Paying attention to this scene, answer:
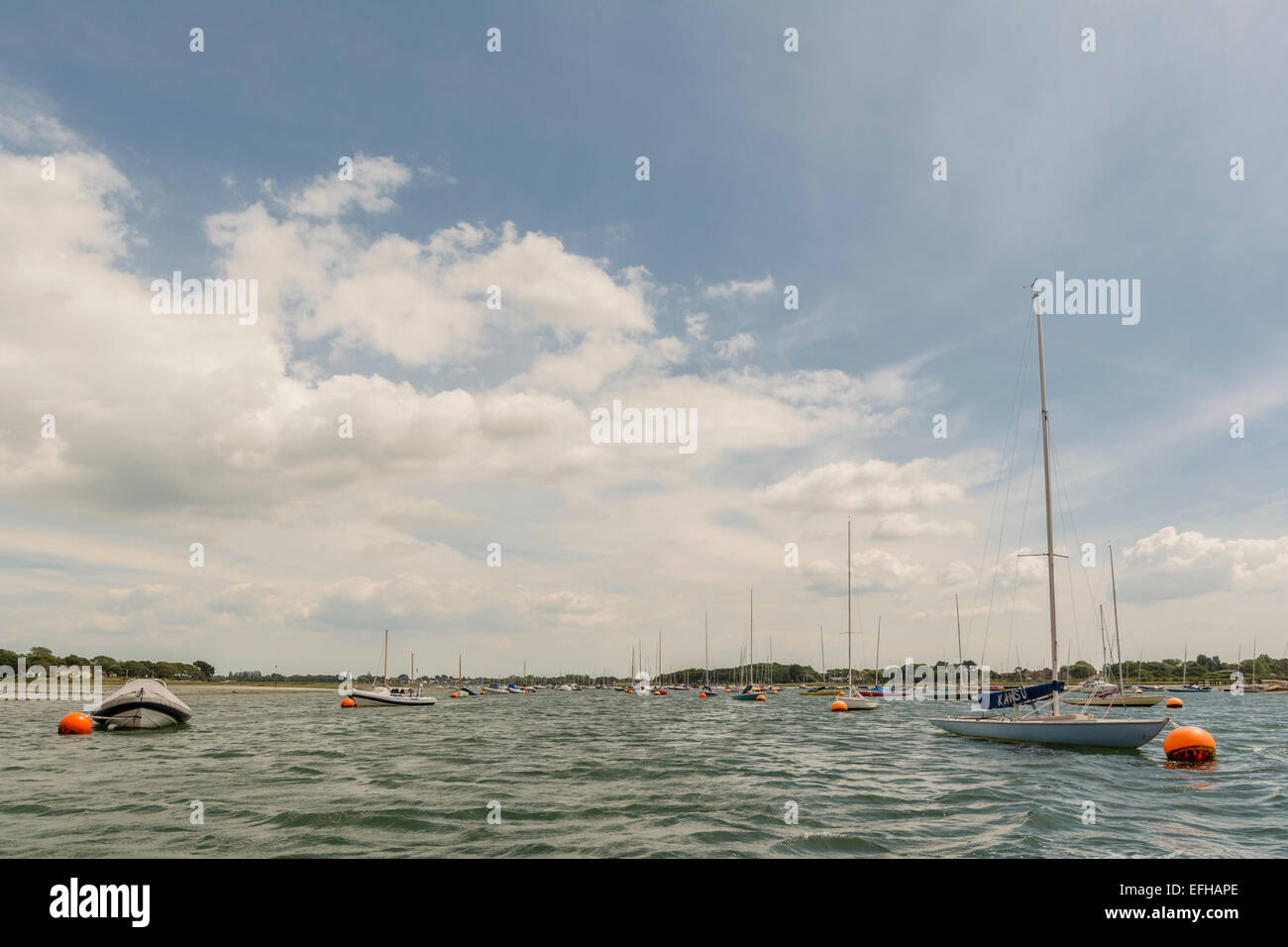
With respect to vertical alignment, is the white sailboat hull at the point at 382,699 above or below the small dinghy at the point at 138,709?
below

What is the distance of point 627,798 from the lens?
20812 millimetres

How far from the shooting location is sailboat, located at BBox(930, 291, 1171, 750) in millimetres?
32500

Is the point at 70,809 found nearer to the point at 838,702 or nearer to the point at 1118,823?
the point at 1118,823

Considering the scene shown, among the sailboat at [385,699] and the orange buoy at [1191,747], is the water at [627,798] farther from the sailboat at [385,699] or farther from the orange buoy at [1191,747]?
the sailboat at [385,699]

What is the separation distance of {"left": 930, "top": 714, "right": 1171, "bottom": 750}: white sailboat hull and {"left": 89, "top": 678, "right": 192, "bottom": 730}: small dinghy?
170 feet

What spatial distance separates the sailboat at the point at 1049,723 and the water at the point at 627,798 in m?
1.00

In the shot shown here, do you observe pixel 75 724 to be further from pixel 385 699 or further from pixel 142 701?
pixel 385 699

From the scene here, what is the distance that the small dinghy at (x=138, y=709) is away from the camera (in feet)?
143

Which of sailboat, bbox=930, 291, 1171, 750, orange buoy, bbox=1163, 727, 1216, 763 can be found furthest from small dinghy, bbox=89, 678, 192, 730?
orange buoy, bbox=1163, 727, 1216, 763

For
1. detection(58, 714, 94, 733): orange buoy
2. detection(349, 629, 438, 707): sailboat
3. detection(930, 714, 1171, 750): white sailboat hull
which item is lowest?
detection(349, 629, 438, 707): sailboat

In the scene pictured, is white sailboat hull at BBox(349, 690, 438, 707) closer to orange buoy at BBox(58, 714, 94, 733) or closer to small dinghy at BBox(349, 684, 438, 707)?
small dinghy at BBox(349, 684, 438, 707)

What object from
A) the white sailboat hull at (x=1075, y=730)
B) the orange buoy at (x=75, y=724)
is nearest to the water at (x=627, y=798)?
the white sailboat hull at (x=1075, y=730)
